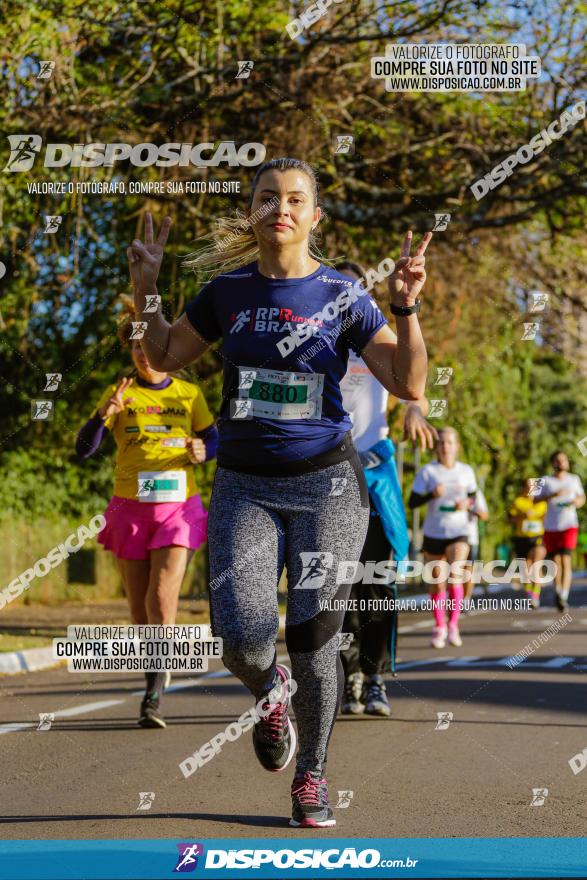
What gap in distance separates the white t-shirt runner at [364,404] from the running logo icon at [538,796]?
2.43 meters

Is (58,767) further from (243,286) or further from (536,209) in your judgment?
(536,209)

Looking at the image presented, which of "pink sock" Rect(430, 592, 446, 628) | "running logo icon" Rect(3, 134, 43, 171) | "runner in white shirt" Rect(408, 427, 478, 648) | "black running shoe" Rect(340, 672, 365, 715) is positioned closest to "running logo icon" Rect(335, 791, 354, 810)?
"black running shoe" Rect(340, 672, 365, 715)

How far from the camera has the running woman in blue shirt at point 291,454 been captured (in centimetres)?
441

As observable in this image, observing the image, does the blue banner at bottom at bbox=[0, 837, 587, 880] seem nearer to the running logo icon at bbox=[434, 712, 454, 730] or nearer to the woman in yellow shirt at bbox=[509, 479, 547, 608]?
the running logo icon at bbox=[434, 712, 454, 730]

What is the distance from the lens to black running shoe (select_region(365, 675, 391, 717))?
7586 mm

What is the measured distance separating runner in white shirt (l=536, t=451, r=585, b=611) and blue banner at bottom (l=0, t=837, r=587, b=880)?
12.7 meters

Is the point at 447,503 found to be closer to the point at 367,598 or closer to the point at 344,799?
the point at 367,598

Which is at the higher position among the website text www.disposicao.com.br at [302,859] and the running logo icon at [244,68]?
the running logo icon at [244,68]

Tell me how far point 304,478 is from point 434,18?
1000cm

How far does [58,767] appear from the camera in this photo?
6.13 m

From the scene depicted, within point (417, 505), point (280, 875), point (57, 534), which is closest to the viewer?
point (280, 875)

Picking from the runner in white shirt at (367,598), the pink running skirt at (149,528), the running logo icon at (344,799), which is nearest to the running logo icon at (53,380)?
the pink running skirt at (149,528)

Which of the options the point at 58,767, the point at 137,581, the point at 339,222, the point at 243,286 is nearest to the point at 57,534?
the point at 339,222

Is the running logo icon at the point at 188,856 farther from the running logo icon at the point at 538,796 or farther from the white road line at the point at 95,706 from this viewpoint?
the white road line at the point at 95,706
